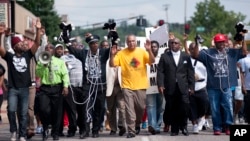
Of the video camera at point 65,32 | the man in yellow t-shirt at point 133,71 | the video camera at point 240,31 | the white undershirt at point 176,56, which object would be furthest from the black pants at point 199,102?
the video camera at point 65,32

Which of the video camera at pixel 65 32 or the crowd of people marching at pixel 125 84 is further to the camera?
the video camera at pixel 65 32

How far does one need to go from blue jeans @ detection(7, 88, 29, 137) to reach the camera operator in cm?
398

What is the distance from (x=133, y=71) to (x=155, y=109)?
137cm

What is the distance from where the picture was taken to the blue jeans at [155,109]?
15953 mm

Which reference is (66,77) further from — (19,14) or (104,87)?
(19,14)

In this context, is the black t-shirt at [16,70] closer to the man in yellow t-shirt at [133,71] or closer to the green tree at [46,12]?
the man in yellow t-shirt at [133,71]

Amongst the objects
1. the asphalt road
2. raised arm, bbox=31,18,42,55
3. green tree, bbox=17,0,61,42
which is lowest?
the asphalt road

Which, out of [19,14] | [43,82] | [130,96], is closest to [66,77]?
[43,82]

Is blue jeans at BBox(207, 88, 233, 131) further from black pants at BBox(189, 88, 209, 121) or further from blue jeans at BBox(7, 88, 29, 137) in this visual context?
blue jeans at BBox(7, 88, 29, 137)

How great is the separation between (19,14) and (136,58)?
33.9 meters

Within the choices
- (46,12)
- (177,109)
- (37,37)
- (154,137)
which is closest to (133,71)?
(177,109)

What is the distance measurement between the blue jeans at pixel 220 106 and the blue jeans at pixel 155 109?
1.27m

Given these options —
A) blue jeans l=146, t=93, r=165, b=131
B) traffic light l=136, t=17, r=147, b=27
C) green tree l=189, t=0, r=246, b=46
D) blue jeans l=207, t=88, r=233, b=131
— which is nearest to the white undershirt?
blue jeans l=207, t=88, r=233, b=131

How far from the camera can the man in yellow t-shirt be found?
49.9 ft
